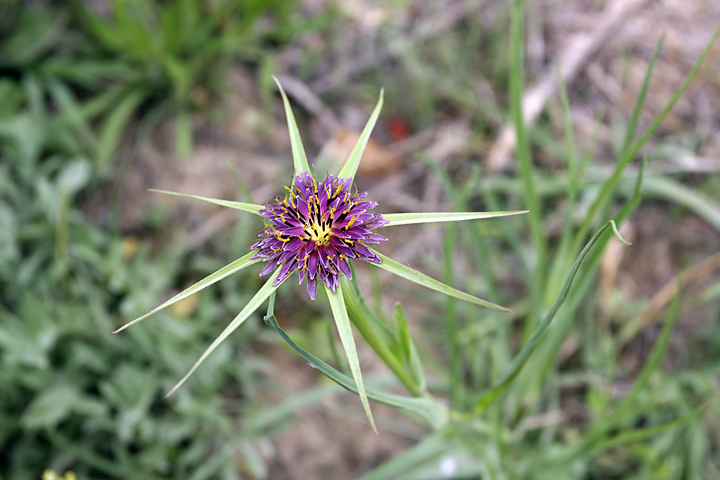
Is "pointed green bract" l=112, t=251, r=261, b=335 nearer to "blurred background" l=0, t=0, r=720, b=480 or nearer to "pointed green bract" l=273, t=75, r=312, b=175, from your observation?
"pointed green bract" l=273, t=75, r=312, b=175

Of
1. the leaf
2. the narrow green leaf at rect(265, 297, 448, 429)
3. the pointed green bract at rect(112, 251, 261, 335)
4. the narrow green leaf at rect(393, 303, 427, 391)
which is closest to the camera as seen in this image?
the pointed green bract at rect(112, 251, 261, 335)

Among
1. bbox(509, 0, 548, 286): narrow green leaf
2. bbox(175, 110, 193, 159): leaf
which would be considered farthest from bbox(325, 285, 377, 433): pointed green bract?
bbox(175, 110, 193, 159): leaf

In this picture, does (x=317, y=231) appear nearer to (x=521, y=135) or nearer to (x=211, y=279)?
(x=211, y=279)

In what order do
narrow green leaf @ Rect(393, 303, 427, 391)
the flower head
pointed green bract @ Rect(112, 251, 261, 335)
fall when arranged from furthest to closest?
narrow green leaf @ Rect(393, 303, 427, 391)
the flower head
pointed green bract @ Rect(112, 251, 261, 335)

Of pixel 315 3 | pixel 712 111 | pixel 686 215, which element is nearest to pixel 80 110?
pixel 315 3

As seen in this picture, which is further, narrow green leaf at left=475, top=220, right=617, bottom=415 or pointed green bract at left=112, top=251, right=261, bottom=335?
narrow green leaf at left=475, top=220, right=617, bottom=415

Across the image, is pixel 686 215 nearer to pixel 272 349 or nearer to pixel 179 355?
pixel 272 349
